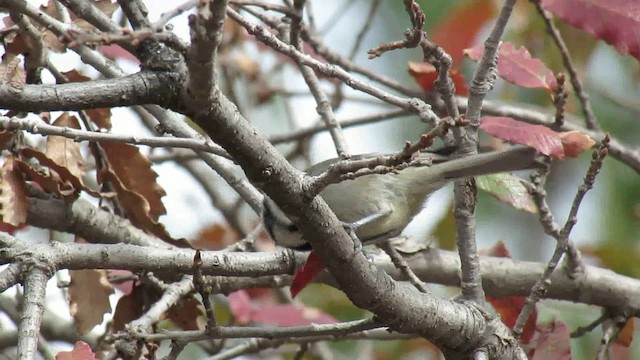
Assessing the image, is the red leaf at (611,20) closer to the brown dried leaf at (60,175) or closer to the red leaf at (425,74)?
the red leaf at (425,74)

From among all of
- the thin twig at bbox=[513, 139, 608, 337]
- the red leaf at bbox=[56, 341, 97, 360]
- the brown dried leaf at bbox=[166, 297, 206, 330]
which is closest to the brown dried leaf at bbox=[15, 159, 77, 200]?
the brown dried leaf at bbox=[166, 297, 206, 330]

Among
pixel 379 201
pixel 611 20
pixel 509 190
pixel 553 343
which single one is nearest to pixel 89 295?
pixel 379 201

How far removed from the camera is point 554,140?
7.68 feet

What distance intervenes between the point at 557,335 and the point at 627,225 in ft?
12.0

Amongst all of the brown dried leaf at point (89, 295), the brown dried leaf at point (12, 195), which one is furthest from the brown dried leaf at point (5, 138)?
the brown dried leaf at point (89, 295)

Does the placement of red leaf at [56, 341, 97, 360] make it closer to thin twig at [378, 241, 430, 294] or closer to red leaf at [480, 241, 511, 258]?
thin twig at [378, 241, 430, 294]

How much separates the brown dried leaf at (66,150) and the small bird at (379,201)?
0.60 meters

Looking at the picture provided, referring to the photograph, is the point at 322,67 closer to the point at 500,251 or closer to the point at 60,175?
the point at 60,175

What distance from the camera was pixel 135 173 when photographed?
9.20ft

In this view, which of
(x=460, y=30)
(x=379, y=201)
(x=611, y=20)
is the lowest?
(x=379, y=201)

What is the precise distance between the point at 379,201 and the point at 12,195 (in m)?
1.05

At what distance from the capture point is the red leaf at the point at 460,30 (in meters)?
3.70

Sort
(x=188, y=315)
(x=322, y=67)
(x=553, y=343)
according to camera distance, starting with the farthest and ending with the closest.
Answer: (x=188, y=315) → (x=553, y=343) → (x=322, y=67)

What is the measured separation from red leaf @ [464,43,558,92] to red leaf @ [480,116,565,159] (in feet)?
0.85
